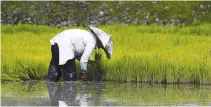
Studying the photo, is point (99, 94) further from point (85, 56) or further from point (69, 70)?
point (69, 70)

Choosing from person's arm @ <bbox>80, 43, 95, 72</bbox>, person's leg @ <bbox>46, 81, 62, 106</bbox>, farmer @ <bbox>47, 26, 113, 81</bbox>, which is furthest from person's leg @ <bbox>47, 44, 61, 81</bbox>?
person's arm @ <bbox>80, 43, 95, 72</bbox>

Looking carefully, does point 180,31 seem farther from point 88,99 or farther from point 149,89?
point 88,99

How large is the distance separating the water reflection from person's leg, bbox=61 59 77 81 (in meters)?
0.13

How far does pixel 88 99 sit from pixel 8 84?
70.0 inches

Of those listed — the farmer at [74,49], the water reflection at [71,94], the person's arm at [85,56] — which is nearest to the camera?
the water reflection at [71,94]

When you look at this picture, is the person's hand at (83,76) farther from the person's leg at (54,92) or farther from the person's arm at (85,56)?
the person's leg at (54,92)

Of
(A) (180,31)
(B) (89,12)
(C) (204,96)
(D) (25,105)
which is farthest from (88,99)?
(B) (89,12)

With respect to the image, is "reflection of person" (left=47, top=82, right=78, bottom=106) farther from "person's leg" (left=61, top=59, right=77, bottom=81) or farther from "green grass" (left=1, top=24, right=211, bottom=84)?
"green grass" (left=1, top=24, right=211, bottom=84)

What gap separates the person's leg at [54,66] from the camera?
364 inches

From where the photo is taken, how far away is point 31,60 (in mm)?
9977

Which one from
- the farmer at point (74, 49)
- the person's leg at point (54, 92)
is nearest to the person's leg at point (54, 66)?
the farmer at point (74, 49)

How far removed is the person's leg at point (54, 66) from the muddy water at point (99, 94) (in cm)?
13

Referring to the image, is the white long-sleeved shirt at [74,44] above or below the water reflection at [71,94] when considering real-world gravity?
above

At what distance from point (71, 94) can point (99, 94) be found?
35 cm
